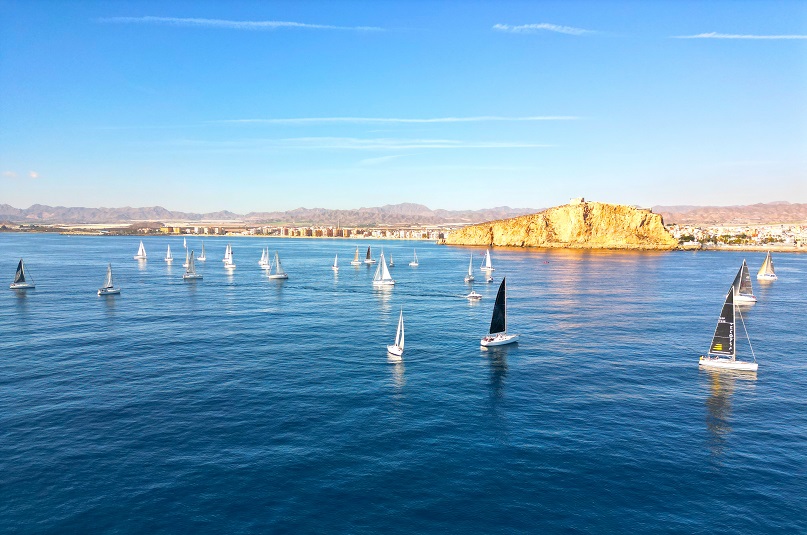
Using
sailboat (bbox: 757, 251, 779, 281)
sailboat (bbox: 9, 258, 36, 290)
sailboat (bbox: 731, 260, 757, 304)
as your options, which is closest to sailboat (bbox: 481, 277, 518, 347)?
sailboat (bbox: 731, 260, 757, 304)

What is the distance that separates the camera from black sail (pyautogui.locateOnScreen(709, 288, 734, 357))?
57219 millimetres

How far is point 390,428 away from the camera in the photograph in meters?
39.6

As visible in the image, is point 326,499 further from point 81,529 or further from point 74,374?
point 74,374

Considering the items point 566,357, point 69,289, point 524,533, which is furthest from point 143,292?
point 524,533

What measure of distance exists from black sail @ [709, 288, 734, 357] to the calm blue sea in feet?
12.1

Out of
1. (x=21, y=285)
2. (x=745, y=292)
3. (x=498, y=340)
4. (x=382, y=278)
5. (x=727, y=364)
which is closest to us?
(x=727, y=364)

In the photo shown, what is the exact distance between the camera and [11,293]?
110688 millimetres

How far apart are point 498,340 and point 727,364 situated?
1135 inches

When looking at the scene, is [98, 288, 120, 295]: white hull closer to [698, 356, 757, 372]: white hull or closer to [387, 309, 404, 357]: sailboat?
[387, 309, 404, 357]: sailboat

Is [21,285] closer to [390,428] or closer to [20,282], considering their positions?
[20,282]

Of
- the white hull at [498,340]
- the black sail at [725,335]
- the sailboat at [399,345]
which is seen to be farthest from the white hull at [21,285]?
the black sail at [725,335]

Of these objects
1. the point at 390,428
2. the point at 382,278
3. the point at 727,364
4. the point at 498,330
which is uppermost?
the point at 382,278

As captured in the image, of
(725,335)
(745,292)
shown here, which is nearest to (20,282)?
(725,335)

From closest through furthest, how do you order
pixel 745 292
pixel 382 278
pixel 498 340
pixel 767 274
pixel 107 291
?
pixel 498 340, pixel 107 291, pixel 745 292, pixel 382 278, pixel 767 274
